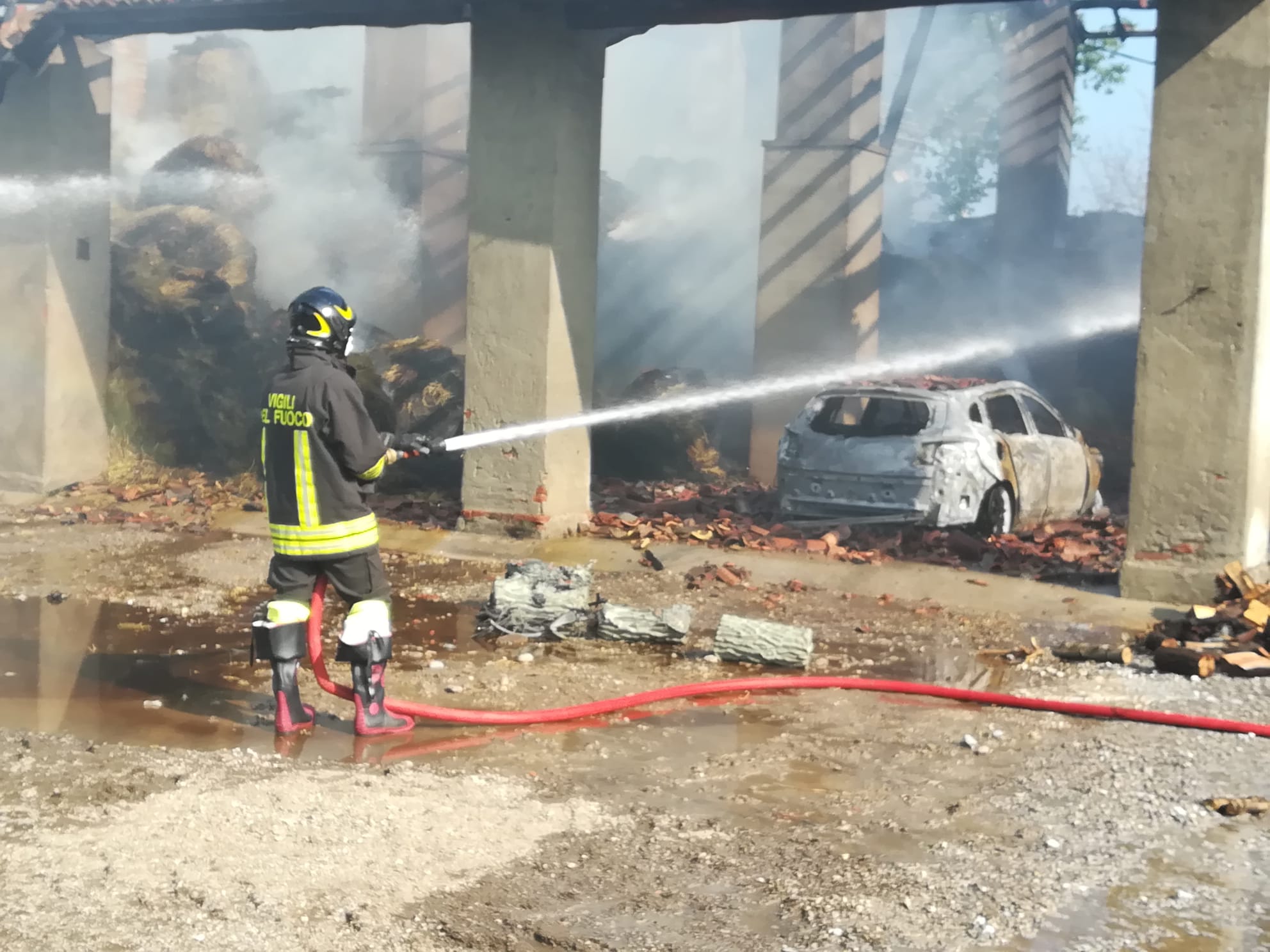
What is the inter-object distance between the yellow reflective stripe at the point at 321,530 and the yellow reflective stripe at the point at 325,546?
1 centimetres

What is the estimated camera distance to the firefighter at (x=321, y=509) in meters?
5.50

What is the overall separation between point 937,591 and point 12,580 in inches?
254

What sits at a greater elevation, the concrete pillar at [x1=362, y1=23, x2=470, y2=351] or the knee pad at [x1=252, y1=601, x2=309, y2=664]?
the concrete pillar at [x1=362, y1=23, x2=470, y2=351]

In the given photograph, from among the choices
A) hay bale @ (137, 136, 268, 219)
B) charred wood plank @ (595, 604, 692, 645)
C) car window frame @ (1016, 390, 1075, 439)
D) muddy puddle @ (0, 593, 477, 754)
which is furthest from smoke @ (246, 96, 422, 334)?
charred wood plank @ (595, 604, 692, 645)

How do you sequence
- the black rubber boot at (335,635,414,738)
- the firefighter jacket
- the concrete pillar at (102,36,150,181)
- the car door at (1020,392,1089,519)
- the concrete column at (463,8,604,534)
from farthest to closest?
1. the concrete pillar at (102,36,150,181)
2. the car door at (1020,392,1089,519)
3. the concrete column at (463,8,604,534)
4. the black rubber boot at (335,635,414,738)
5. the firefighter jacket

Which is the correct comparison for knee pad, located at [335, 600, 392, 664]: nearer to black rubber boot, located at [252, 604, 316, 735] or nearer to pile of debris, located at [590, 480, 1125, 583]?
black rubber boot, located at [252, 604, 316, 735]

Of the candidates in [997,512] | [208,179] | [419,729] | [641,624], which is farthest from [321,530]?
[208,179]

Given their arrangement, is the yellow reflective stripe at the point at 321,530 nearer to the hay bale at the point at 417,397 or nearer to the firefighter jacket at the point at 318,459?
the firefighter jacket at the point at 318,459

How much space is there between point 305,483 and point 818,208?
10501mm

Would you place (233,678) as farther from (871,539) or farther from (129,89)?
(129,89)

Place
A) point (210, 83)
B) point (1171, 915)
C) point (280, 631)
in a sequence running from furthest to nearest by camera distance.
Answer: point (210, 83)
point (280, 631)
point (1171, 915)

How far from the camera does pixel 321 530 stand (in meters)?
5.53

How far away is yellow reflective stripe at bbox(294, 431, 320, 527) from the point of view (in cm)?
550

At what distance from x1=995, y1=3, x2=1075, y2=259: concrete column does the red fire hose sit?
15862 mm
